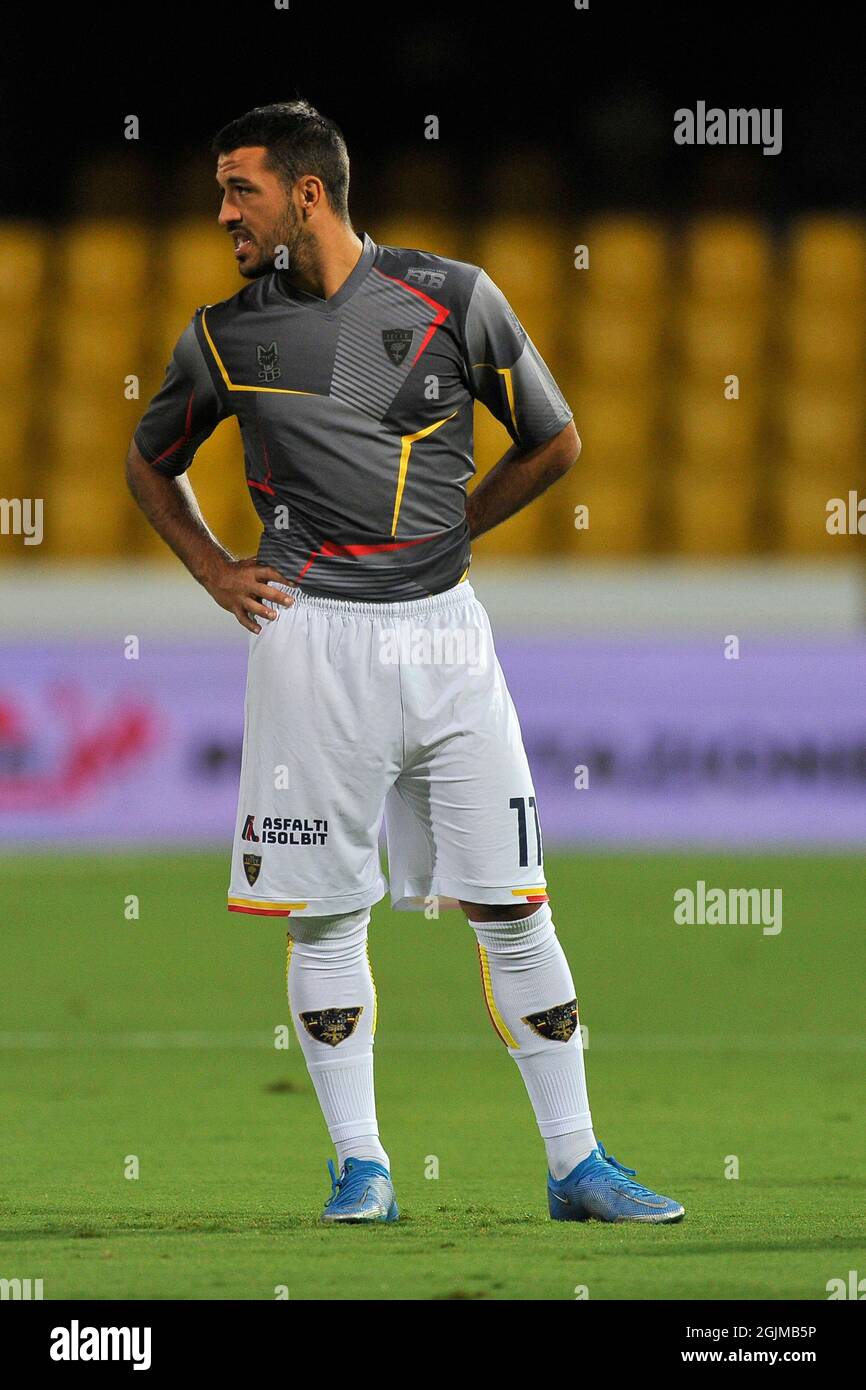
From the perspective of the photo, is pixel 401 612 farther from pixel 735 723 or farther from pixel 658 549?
pixel 658 549

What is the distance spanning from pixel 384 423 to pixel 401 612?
0.40 metres

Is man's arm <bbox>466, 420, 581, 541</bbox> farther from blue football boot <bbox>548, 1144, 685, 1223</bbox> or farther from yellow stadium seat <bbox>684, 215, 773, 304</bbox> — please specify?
yellow stadium seat <bbox>684, 215, 773, 304</bbox>

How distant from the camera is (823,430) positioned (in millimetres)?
14977

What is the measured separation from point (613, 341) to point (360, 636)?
11454 mm

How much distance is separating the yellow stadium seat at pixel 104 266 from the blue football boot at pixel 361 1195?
39.3ft

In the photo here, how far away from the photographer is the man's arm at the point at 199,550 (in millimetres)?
4527

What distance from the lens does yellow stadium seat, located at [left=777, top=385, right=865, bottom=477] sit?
14.9 metres

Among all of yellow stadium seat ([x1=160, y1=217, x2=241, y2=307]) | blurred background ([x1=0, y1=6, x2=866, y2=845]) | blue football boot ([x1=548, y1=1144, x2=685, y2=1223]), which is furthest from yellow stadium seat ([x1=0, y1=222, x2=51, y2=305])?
blue football boot ([x1=548, y1=1144, x2=685, y2=1223])

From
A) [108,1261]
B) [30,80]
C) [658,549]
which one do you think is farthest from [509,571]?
[108,1261]

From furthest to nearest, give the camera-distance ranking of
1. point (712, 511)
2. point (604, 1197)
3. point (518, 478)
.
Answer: point (712, 511)
point (518, 478)
point (604, 1197)

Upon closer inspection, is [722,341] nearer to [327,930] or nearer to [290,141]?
[290,141]

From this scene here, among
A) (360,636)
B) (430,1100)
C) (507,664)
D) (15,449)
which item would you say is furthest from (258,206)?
(15,449)

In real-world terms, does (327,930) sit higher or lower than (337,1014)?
higher

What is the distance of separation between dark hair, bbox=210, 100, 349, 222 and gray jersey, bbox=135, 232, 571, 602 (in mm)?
191
